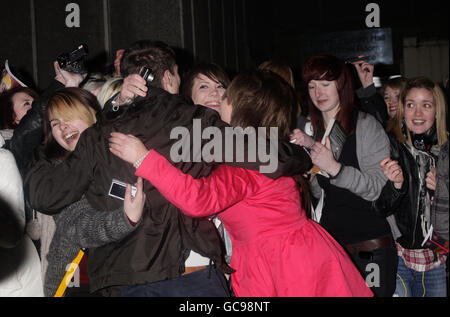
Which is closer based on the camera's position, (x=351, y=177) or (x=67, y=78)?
(x=351, y=177)

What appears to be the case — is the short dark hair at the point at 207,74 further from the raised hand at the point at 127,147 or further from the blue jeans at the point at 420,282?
the blue jeans at the point at 420,282

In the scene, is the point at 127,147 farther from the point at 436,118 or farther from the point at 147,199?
the point at 436,118

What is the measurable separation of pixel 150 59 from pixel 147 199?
2.15ft

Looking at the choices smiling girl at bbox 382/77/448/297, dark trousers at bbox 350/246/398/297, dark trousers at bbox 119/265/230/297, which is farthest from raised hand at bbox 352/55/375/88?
dark trousers at bbox 119/265/230/297

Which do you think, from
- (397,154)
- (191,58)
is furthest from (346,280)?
(191,58)

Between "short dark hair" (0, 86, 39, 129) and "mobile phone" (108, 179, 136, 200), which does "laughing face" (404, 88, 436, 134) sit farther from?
"short dark hair" (0, 86, 39, 129)

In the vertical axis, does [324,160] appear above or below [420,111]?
below

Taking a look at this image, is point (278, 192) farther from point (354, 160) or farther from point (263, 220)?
point (354, 160)

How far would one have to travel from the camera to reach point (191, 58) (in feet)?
17.6

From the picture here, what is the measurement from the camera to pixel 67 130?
2354 mm

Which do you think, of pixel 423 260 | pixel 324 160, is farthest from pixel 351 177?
pixel 423 260

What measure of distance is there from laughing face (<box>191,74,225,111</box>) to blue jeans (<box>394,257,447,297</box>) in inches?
62.4
